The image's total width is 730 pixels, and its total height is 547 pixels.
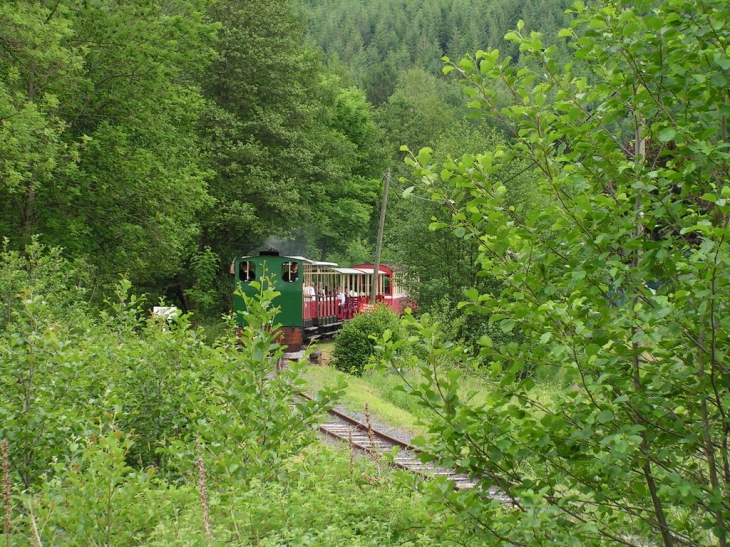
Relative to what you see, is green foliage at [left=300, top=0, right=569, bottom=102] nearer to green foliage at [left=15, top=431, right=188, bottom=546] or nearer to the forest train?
the forest train

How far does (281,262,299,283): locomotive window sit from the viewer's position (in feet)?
88.0

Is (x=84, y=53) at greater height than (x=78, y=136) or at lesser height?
greater

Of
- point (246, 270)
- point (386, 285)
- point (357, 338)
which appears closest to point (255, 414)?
point (357, 338)

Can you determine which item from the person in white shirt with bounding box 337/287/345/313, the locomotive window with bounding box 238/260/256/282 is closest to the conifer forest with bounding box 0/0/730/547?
the locomotive window with bounding box 238/260/256/282

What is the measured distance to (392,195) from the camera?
54531 mm

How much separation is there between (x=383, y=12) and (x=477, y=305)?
146m

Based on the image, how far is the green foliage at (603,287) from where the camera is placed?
3.55 meters

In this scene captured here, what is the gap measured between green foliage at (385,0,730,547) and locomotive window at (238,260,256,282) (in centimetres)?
2358

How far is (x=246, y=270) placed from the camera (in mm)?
27547

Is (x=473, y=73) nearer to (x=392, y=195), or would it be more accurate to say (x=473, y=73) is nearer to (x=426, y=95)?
(x=392, y=195)

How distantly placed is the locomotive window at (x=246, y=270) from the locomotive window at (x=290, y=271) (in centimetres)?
111

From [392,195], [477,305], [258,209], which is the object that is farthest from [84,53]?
[392,195]

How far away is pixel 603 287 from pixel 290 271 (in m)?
23.4

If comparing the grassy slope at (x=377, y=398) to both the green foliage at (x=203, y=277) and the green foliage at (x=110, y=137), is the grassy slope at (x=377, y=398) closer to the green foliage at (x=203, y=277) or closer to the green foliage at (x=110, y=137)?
the green foliage at (x=110, y=137)
